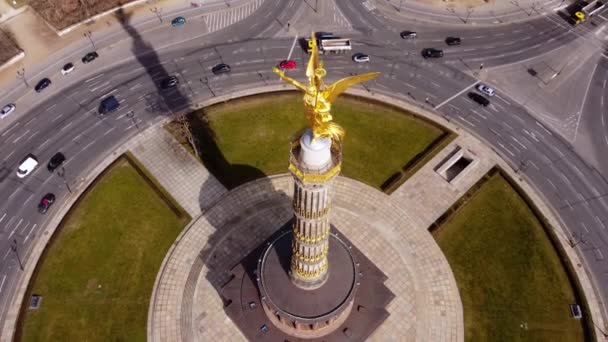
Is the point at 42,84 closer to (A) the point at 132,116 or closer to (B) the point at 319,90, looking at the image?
(A) the point at 132,116

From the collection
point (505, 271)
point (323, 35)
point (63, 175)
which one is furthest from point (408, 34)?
point (63, 175)

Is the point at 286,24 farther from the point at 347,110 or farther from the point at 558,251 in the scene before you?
the point at 558,251

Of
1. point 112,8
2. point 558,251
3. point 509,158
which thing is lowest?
point 558,251

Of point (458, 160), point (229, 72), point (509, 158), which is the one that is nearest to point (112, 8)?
point (229, 72)

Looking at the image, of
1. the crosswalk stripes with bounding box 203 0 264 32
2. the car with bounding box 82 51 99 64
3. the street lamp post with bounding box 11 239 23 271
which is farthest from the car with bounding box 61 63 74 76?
the street lamp post with bounding box 11 239 23 271

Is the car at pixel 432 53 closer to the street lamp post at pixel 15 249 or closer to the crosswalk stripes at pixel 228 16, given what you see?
the crosswalk stripes at pixel 228 16

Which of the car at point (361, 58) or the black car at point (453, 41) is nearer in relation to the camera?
the car at point (361, 58)

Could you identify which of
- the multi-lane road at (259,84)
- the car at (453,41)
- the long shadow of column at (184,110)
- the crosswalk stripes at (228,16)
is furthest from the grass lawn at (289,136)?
the car at (453,41)
